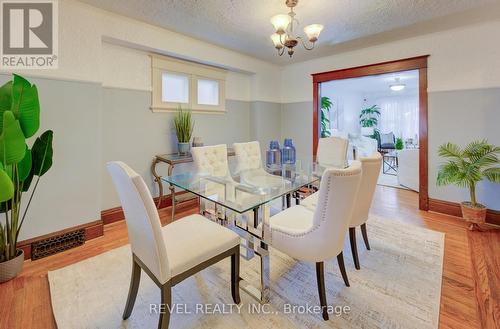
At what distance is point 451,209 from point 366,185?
7.44 ft

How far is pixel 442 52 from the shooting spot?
10.4 feet

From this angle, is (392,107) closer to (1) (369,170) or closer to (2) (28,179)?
(1) (369,170)

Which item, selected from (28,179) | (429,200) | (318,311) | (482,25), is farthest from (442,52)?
Answer: (28,179)

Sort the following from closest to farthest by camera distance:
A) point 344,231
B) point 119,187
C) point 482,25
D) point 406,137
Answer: point 119,187, point 344,231, point 482,25, point 406,137

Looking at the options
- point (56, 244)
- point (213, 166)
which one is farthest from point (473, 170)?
point (56, 244)

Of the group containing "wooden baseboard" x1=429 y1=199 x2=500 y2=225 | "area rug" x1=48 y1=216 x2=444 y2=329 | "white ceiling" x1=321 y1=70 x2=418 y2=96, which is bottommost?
"area rug" x1=48 y1=216 x2=444 y2=329

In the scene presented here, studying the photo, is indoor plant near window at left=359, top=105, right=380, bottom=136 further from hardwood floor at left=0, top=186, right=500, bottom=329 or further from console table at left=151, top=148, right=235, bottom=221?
console table at left=151, top=148, right=235, bottom=221

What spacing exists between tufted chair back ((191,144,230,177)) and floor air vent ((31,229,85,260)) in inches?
54.5

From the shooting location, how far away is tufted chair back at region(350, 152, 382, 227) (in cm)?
178

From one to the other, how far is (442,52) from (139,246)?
4.16 meters

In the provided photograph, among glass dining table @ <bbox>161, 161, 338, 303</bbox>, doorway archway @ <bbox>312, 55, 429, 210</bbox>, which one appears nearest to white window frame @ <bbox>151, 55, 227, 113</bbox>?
glass dining table @ <bbox>161, 161, 338, 303</bbox>

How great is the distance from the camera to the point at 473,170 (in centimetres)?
270

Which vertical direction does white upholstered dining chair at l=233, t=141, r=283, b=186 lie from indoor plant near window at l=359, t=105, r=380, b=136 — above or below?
below

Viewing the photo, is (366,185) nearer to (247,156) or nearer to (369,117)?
(247,156)
